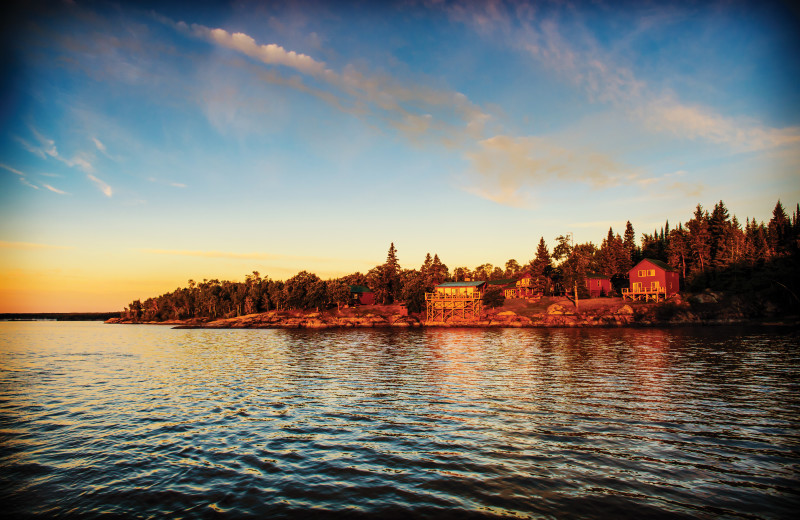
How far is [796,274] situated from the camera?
7512 centimetres

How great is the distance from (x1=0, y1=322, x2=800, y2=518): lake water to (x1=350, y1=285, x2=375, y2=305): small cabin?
11040cm

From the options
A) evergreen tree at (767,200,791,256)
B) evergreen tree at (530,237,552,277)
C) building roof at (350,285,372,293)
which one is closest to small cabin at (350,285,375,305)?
building roof at (350,285,372,293)

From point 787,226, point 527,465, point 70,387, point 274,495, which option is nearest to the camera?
point 274,495

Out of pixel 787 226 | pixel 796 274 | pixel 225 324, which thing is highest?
pixel 787 226

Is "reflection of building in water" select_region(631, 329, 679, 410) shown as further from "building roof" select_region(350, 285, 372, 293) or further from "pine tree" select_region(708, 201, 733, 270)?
"building roof" select_region(350, 285, 372, 293)

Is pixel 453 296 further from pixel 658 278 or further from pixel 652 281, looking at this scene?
pixel 658 278

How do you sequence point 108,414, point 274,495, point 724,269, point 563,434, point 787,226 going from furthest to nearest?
1. point 787,226
2. point 724,269
3. point 108,414
4. point 563,434
5. point 274,495

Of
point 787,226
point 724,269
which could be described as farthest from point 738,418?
point 787,226

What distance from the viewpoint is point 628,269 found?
407 feet

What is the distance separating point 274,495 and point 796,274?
102654 millimetres

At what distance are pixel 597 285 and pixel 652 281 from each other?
1659 cm

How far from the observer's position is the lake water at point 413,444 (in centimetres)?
1047

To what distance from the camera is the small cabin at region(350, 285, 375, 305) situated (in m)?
142

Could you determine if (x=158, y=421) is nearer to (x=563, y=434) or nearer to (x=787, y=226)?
(x=563, y=434)
